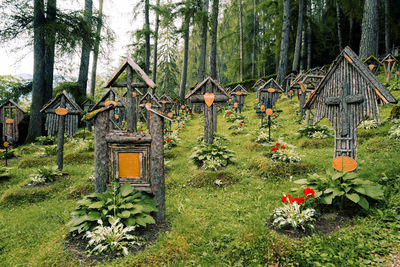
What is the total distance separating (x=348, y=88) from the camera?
13.5 feet

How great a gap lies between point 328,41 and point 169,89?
756 inches

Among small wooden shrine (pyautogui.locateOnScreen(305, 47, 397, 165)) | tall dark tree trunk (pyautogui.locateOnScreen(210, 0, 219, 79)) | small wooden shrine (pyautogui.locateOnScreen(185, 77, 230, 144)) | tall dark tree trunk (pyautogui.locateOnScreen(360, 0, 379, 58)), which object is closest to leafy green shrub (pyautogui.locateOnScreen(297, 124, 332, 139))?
small wooden shrine (pyautogui.locateOnScreen(185, 77, 230, 144))

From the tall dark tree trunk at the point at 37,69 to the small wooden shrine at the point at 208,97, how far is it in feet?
28.3

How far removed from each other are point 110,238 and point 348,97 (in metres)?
4.57

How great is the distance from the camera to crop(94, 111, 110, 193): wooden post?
3889 millimetres

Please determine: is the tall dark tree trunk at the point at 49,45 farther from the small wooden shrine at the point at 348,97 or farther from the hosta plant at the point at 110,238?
the small wooden shrine at the point at 348,97

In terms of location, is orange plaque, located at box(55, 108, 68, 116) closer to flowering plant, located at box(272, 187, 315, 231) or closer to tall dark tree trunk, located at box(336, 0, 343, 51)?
flowering plant, located at box(272, 187, 315, 231)

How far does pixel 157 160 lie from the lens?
3.85 metres

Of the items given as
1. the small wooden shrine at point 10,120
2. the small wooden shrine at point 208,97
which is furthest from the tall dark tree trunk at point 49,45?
the small wooden shrine at point 208,97

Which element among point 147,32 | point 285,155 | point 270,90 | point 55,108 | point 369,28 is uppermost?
point 147,32

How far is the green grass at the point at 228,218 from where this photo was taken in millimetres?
2889

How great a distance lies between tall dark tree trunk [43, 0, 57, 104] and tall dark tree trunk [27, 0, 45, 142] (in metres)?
0.29

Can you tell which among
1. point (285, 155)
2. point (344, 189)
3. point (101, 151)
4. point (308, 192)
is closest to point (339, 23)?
point (285, 155)

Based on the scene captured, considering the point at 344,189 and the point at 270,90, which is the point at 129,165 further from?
the point at 270,90
